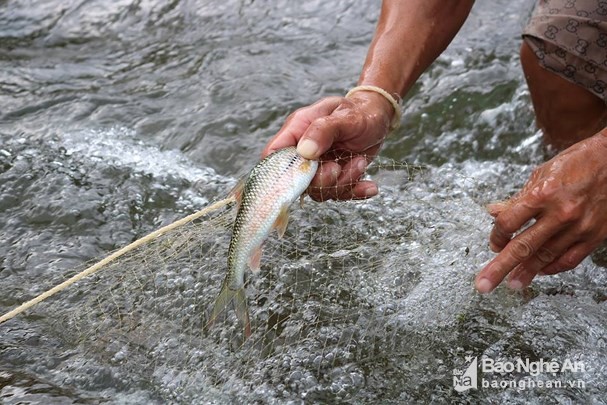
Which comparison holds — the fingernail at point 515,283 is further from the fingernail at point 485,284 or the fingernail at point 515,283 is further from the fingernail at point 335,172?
the fingernail at point 335,172

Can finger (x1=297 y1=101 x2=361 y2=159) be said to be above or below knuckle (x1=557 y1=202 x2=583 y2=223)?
above

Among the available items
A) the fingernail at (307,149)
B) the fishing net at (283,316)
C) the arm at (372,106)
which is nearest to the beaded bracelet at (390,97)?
the arm at (372,106)

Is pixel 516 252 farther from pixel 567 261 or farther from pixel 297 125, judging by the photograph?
pixel 297 125

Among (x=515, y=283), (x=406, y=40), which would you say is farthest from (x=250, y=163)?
(x=515, y=283)

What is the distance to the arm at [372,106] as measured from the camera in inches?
92.0

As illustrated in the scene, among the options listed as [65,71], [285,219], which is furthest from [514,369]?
[65,71]

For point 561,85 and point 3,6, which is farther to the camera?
point 3,6

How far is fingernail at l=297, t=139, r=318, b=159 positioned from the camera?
2180 mm

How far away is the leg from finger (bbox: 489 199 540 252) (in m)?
1.03

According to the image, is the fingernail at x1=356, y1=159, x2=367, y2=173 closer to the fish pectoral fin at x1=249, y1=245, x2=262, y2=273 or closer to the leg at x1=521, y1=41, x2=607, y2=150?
the fish pectoral fin at x1=249, y1=245, x2=262, y2=273

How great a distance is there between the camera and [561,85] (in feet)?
10.1

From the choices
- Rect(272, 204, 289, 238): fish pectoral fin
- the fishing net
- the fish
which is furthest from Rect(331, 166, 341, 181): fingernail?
the fishing net

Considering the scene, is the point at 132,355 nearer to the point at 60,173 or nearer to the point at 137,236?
the point at 137,236

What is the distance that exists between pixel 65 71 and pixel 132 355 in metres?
2.63
